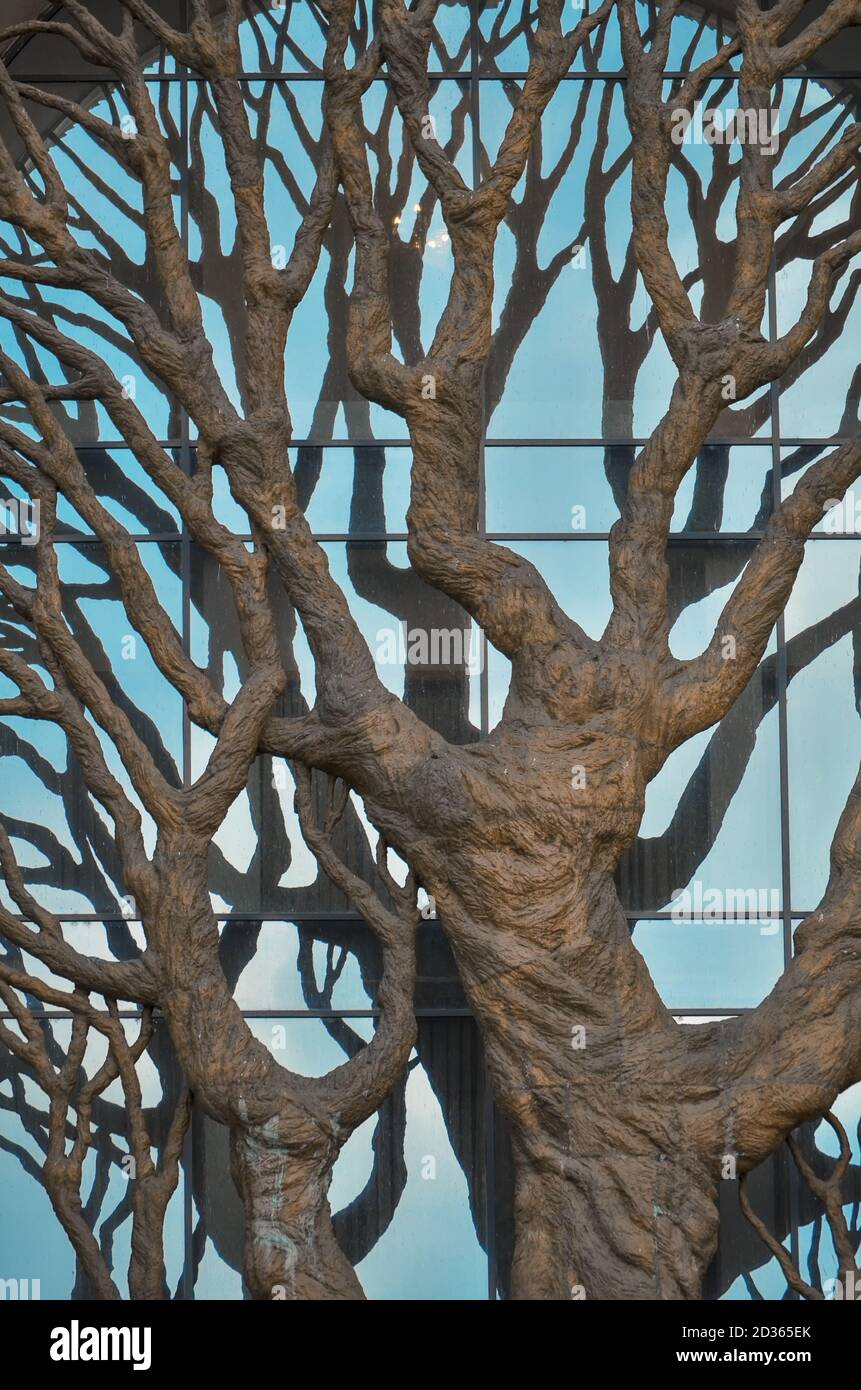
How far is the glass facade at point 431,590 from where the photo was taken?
369 inches

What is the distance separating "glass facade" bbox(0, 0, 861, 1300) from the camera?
937 centimetres

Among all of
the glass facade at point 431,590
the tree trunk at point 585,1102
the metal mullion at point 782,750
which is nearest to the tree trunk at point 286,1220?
the tree trunk at point 585,1102

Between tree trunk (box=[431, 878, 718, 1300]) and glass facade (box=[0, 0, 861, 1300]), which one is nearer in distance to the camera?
tree trunk (box=[431, 878, 718, 1300])

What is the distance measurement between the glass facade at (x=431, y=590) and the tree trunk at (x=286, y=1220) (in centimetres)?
156

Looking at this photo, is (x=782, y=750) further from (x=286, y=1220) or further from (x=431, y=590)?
(x=286, y=1220)

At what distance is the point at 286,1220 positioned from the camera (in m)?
7.70

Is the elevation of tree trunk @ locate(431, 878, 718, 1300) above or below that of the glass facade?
below

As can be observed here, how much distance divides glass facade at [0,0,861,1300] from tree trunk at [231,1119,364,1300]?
61.5 inches

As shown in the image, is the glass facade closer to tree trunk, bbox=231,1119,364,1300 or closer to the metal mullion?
the metal mullion

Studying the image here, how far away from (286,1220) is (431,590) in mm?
4014

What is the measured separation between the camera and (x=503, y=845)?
7809mm

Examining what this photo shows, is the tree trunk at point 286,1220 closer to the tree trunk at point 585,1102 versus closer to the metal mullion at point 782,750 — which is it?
the tree trunk at point 585,1102

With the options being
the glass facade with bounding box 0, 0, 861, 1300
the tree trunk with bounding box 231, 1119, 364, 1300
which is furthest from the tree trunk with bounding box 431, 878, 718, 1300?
the glass facade with bounding box 0, 0, 861, 1300

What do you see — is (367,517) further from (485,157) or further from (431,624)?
(485,157)
